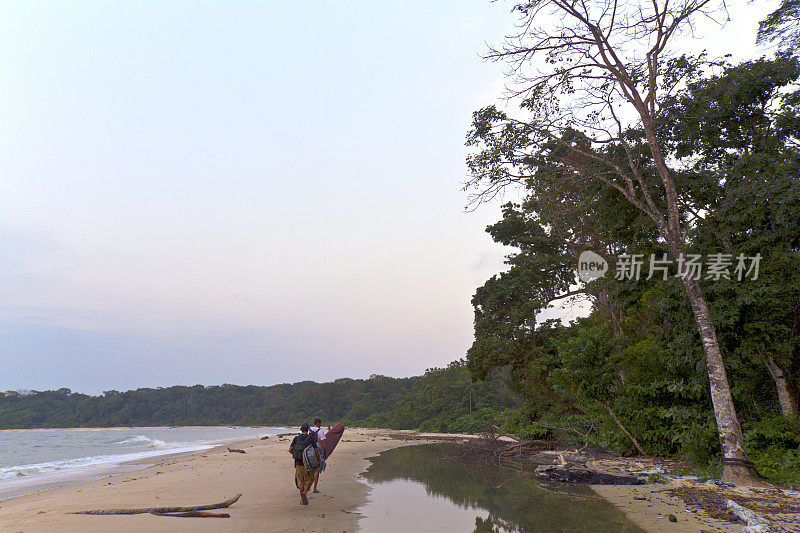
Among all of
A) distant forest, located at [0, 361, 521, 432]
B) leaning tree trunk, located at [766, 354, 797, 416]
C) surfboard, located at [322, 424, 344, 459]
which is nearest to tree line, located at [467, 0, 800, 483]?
leaning tree trunk, located at [766, 354, 797, 416]

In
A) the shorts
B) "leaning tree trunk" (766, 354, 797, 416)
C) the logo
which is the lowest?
the shorts

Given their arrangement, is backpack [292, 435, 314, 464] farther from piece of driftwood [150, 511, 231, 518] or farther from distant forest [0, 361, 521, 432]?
distant forest [0, 361, 521, 432]

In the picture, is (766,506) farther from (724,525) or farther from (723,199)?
(723,199)

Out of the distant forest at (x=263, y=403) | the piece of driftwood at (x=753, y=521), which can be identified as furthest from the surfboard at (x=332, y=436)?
the distant forest at (x=263, y=403)

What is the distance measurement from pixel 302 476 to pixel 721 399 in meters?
9.65

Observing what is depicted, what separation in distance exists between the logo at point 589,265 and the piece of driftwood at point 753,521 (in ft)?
47.8

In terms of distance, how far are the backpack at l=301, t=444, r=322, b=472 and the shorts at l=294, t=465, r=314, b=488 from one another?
0.09 metres

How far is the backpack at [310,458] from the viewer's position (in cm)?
900

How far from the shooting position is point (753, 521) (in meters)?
6.24

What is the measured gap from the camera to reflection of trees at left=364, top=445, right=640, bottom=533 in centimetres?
693

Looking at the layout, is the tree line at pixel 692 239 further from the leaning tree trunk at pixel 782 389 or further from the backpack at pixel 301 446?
the backpack at pixel 301 446

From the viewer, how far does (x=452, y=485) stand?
37.8 ft

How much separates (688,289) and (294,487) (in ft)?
35.8

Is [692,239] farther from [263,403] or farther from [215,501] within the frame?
[263,403]
